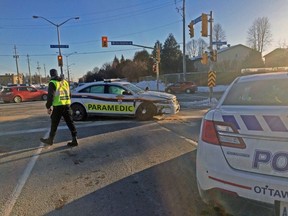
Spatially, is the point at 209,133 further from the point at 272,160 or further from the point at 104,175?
the point at 104,175

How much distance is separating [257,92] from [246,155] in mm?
1126

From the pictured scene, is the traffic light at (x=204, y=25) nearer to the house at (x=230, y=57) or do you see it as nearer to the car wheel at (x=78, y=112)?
the car wheel at (x=78, y=112)

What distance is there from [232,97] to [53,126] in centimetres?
469

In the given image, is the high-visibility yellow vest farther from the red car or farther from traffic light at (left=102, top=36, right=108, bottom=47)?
the red car

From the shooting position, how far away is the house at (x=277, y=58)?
198ft

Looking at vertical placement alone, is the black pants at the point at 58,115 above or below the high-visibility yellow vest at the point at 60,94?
below

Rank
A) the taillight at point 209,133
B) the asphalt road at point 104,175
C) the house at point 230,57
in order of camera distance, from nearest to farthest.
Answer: the taillight at point 209,133 → the asphalt road at point 104,175 → the house at point 230,57

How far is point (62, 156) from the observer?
591cm

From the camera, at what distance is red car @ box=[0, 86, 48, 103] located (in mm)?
26203

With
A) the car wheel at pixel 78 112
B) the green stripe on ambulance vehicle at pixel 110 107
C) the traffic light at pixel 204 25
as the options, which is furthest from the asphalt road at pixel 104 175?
the traffic light at pixel 204 25

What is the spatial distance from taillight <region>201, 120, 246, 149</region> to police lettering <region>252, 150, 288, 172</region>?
16cm

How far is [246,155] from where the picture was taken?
250 cm

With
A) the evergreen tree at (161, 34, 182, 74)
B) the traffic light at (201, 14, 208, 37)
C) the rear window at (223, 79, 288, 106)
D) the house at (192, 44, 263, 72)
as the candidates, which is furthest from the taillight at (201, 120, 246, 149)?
the evergreen tree at (161, 34, 182, 74)

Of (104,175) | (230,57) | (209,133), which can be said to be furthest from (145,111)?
(230,57)
